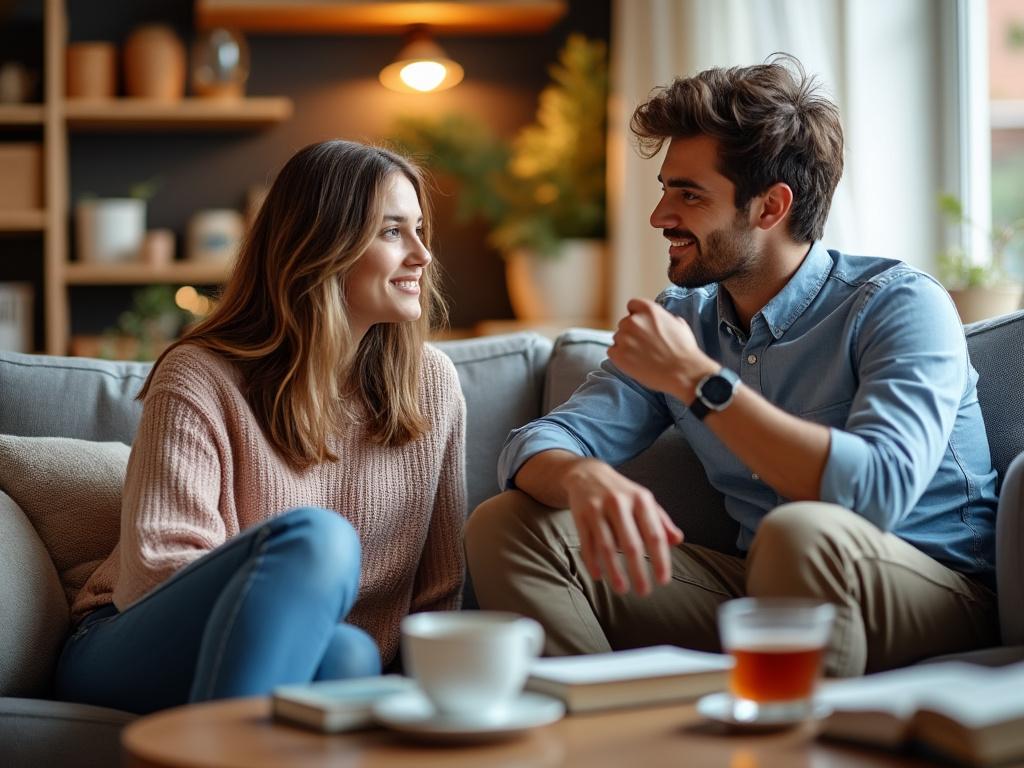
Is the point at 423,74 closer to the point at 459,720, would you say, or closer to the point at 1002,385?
the point at 1002,385

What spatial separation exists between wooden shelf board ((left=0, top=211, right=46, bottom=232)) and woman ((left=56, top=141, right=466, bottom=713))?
2.43m

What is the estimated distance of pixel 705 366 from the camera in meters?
1.64

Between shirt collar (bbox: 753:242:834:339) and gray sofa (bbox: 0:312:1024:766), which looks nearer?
gray sofa (bbox: 0:312:1024:766)

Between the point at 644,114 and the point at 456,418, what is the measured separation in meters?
0.59

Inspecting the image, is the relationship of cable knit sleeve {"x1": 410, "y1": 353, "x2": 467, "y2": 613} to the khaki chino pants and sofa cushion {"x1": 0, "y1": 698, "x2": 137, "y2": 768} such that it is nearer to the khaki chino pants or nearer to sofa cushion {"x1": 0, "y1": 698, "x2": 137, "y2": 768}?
the khaki chino pants

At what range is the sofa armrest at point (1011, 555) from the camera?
5.24 feet

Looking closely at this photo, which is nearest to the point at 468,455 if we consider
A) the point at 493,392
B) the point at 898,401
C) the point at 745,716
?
the point at 493,392

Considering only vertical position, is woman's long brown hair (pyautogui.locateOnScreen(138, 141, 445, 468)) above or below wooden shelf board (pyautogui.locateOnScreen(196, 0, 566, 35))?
below

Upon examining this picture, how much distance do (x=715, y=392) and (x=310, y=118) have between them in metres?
3.12

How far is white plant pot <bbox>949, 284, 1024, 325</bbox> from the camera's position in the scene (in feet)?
8.50

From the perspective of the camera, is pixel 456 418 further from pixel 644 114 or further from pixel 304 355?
pixel 644 114

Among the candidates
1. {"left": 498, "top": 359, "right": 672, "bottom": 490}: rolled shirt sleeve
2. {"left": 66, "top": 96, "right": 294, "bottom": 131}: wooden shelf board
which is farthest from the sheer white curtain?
{"left": 66, "top": 96, "right": 294, "bottom": 131}: wooden shelf board

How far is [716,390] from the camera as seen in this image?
5.30 ft

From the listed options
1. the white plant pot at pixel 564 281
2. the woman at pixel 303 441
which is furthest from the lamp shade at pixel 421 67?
the woman at pixel 303 441
